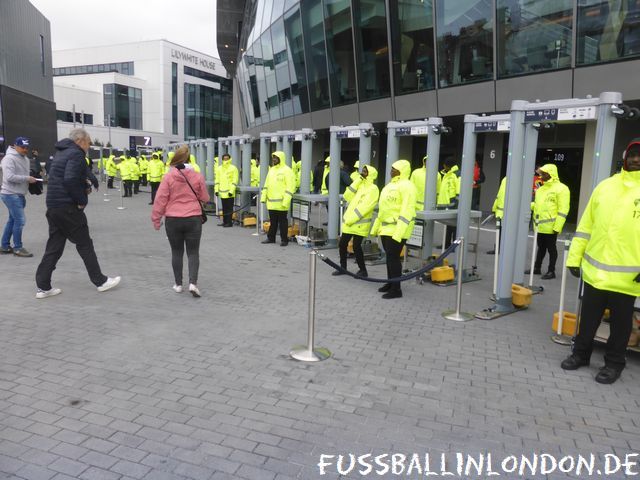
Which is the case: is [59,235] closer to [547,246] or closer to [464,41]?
[547,246]

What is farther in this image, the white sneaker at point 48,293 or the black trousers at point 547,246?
the black trousers at point 547,246

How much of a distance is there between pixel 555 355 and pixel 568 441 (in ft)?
5.90

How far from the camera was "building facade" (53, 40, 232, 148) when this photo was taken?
2172 inches

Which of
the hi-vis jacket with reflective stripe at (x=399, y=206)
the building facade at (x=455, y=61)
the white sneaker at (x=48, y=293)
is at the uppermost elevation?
the building facade at (x=455, y=61)

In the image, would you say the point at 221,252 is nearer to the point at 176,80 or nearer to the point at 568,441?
the point at 568,441

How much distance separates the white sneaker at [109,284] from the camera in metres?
6.77

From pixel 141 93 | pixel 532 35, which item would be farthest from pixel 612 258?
pixel 141 93

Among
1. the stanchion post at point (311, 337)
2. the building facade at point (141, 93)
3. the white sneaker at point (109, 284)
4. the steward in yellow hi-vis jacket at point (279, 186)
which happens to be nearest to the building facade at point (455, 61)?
the steward in yellow hi-vis jacket at point (279, 186)

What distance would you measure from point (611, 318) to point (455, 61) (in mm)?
12399

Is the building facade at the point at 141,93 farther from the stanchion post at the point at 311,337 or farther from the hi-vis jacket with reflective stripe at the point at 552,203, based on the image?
the stanchion post at the point at 311,337

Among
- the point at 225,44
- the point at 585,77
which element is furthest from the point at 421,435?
the point at 225,44

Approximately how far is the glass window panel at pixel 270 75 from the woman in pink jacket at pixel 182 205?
2048 centimetres

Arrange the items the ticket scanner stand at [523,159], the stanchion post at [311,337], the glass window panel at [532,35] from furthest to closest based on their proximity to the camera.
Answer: the glass window panel at [532,35], the ticket scanner stand at [523,159], the stanchion post at [311,337]

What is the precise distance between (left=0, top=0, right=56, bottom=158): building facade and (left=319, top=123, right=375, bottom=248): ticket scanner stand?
2343cm
